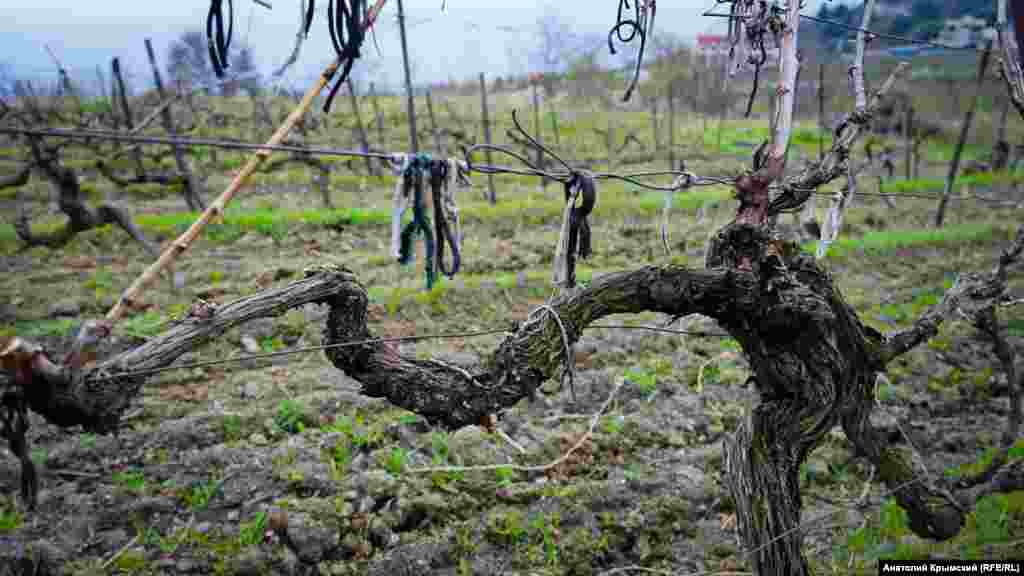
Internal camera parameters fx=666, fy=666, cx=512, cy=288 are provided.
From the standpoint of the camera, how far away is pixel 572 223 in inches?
98.9

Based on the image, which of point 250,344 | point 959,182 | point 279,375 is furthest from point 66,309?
point 959,182

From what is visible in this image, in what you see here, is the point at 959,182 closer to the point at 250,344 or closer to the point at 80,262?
Result: the point at 250,344

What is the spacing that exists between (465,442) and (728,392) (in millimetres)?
2351

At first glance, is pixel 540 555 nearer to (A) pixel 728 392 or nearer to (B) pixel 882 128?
(A) pixel 728 392

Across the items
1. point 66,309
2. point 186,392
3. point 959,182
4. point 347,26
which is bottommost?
point 186,392

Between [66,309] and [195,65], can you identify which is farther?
[195,65]

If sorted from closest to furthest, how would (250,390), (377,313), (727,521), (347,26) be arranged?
1. (347,26)
2. (727,521)
3. (250,390)
4. (377,313)

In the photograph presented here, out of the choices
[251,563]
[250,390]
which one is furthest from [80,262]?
[251,563]

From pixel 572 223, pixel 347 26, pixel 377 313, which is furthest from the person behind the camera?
pixel 377 313

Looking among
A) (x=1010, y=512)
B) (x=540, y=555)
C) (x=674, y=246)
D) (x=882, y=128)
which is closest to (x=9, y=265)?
(x=540, y=555)

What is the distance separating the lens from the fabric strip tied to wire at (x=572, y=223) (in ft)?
7.96

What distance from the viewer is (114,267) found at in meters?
8.05

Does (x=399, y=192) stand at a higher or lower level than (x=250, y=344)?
higher

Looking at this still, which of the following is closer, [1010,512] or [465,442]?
[1010,512]
